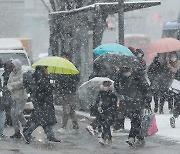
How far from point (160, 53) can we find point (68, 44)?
4521mm

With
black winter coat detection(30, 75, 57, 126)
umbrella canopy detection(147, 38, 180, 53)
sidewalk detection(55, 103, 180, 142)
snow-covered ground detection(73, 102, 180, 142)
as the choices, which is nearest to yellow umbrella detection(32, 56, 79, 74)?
black winter coat detection(30, 75, 57, 126)

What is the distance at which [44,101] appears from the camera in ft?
46.8

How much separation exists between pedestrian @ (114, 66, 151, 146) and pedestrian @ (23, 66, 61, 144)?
1345 millimetres

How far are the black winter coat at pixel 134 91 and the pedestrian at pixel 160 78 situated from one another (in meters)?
5.46

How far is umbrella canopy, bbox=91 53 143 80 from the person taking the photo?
15047 mm

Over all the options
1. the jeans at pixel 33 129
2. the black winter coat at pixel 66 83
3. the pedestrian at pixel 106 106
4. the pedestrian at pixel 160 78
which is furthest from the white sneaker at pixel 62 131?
the pedestrian at pixel 160 78

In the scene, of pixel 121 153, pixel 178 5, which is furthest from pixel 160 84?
pixel 178 5

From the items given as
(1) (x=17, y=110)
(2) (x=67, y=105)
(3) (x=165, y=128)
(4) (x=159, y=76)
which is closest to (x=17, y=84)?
(1) (x=17, y=110)

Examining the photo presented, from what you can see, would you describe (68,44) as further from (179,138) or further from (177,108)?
(179,138)

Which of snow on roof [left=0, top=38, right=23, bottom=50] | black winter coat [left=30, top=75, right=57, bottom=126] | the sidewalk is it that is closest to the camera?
black winter coat [left=30, top=75, right=57, bottom=126]

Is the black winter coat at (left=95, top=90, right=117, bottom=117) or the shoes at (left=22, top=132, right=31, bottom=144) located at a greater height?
the black winter coat at (left=95, top=90, right=117, bottom=117)

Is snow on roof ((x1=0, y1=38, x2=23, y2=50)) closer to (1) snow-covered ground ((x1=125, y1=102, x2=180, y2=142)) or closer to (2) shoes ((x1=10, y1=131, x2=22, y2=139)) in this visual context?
(1) snow-covered ground ((x1=125, y1=102, x2=180, y2=142))

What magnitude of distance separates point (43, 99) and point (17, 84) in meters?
0.92

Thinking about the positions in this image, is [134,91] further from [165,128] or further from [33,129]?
[165,128]
